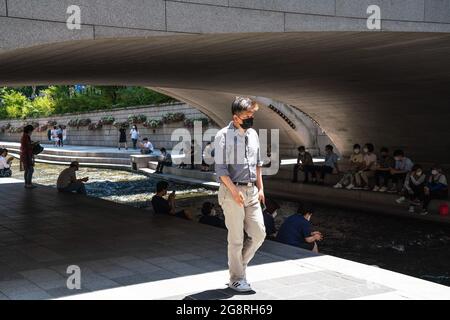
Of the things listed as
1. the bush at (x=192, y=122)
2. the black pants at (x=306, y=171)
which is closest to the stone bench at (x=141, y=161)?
the bush at (x=192, y=122)

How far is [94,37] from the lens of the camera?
21.1 ft

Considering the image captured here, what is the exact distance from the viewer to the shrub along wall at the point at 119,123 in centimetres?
3173

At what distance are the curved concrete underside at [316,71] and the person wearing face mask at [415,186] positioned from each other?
2.22 m

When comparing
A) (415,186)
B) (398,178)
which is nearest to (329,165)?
(398,178)

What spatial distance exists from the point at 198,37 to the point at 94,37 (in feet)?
4.86

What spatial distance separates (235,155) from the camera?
5.21 meters

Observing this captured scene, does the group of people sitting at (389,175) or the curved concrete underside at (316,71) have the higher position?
the curved concrete underside at (316,71)

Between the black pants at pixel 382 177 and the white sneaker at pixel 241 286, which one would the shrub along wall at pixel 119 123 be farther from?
the white sneaker at pixel 241 286

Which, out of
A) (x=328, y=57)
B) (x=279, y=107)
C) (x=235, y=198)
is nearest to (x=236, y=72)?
(x=328, y=57)

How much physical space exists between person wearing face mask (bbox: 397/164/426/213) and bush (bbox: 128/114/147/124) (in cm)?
2357

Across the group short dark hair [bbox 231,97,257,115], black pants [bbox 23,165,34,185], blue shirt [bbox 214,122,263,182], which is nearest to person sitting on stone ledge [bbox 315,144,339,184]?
black pants [bbox 23,165,34,185]

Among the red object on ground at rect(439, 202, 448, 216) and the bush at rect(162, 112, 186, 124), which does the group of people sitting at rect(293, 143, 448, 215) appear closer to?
the red object on ground at rect(439, 202, 448, 216)

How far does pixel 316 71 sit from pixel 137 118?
2423cm
